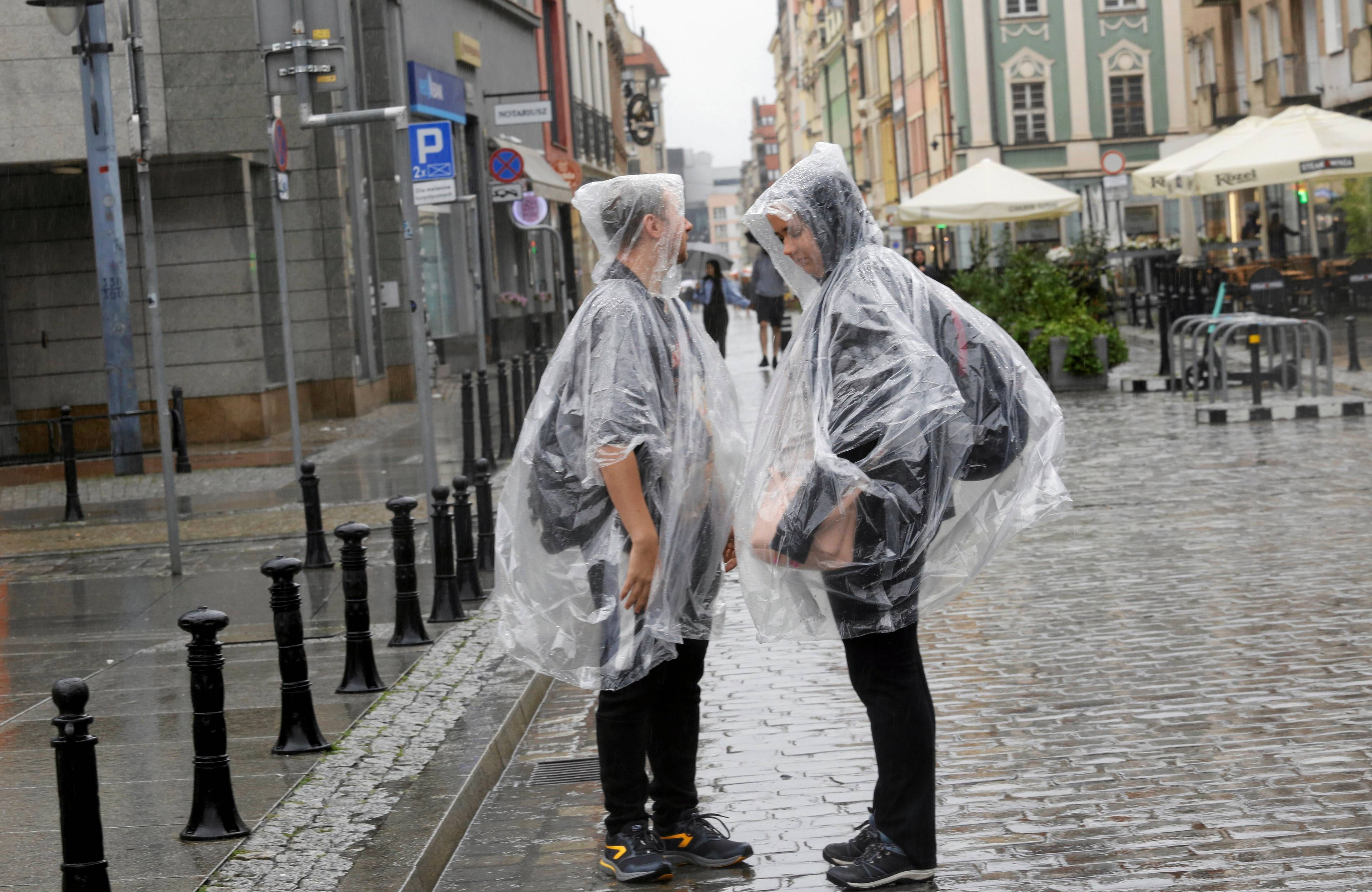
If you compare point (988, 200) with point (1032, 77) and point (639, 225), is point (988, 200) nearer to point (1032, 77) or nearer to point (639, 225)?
point (639, 225)

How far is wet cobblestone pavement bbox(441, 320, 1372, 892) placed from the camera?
4594 mm

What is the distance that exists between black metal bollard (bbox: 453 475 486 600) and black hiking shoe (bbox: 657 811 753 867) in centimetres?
403

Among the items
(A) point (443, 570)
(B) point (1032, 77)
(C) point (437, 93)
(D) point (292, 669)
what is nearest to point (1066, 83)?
(B) point (1032, 77)

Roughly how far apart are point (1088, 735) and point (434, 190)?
794 cm

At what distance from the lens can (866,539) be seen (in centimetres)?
431

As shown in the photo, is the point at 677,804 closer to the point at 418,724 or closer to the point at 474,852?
the point at 474,852

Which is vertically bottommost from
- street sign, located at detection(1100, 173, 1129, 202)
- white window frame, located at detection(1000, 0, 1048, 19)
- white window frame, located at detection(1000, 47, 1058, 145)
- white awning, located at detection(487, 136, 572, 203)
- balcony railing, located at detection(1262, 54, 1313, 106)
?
street sign, located at detection(1100, 173, 1129, 202)

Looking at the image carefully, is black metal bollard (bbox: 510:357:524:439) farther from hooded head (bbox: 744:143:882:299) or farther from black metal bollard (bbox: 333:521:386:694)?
hooded head (bbox: 744:143:882:299)

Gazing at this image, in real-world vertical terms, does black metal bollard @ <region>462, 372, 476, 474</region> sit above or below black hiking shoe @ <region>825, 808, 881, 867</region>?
above

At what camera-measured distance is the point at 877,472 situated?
14.2 feet

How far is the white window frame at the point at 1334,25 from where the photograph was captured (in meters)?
34.2

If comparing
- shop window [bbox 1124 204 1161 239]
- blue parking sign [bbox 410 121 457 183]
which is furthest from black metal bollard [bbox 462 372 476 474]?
shop window [bbox 1124 204 1161 239]

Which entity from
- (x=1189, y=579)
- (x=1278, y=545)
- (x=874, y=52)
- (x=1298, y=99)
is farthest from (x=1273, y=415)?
(x=874, y=52)

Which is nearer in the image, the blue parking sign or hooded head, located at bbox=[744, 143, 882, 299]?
hooded head, located at bbox=[744, 143, 882, 299]
